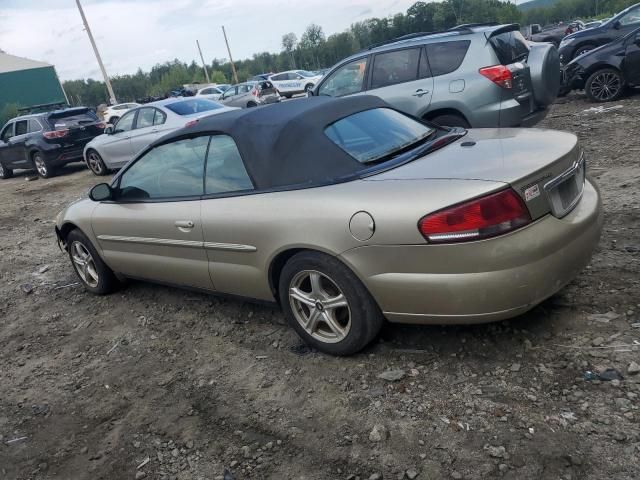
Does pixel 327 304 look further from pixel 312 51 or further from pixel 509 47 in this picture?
pixel 312 51

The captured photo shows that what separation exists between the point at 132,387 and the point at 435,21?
221ft

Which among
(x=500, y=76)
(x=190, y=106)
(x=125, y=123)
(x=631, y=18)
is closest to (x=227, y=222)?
(x=500, y=76)

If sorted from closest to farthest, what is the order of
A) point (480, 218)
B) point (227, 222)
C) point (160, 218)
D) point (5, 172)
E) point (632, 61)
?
point (480, 218) → point (227, 222) → point (160, 218) → point (632, 61) → point (5, 172)

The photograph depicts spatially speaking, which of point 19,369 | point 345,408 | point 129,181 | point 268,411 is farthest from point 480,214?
point 19,369

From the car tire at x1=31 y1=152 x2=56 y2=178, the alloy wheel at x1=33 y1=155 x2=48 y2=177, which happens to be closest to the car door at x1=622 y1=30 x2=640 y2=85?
the car tire at x1=31 y1=152 x2=56 y2=178

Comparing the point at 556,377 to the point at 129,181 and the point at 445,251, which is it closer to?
the point at 445,251

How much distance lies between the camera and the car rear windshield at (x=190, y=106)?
1066 cm

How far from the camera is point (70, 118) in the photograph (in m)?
13.5

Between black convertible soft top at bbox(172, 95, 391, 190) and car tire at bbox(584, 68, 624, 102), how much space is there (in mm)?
8515

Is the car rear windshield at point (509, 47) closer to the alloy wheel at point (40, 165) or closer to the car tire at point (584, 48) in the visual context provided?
the car tire at point (584, 48)

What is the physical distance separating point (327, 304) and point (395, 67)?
5.17 meters

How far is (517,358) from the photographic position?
292cm

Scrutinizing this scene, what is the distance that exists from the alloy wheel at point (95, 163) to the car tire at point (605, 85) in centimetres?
1048

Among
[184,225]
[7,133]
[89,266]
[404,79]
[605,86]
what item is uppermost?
[7,133]
